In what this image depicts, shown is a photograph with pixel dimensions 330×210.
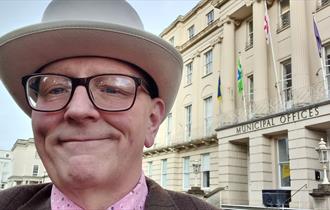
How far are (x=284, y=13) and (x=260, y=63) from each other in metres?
2.33

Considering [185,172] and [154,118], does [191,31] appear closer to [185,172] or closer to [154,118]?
[185,172]

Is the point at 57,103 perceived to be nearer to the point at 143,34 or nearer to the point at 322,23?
the point at 143,34

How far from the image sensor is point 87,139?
1.26 meters

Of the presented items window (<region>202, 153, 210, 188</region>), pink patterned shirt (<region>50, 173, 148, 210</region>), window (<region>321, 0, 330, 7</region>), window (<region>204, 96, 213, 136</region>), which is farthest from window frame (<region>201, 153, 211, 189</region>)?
pink patterned shirt (<region>50, 173, 148, 210</region>)

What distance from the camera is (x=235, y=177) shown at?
51.1 feet

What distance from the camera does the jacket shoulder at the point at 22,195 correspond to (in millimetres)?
1495

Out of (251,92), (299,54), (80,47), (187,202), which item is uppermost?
(299,54)

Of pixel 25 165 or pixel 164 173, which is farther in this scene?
pixel 25 165

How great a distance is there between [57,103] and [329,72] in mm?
13267

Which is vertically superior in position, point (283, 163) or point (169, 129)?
point (169, 129)

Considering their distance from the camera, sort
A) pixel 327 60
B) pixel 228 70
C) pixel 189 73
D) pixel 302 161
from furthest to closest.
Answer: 1. pixel 189 73
2. pixel 228 70
3. pixel 327 60
4. pixel 302 161

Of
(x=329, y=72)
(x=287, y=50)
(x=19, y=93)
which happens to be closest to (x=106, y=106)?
(x=19, y=93)

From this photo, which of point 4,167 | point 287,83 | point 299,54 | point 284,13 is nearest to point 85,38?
point 299,54

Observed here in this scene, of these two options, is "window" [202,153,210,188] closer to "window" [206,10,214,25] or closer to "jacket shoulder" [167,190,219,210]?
"window" [206,10,214,25]
